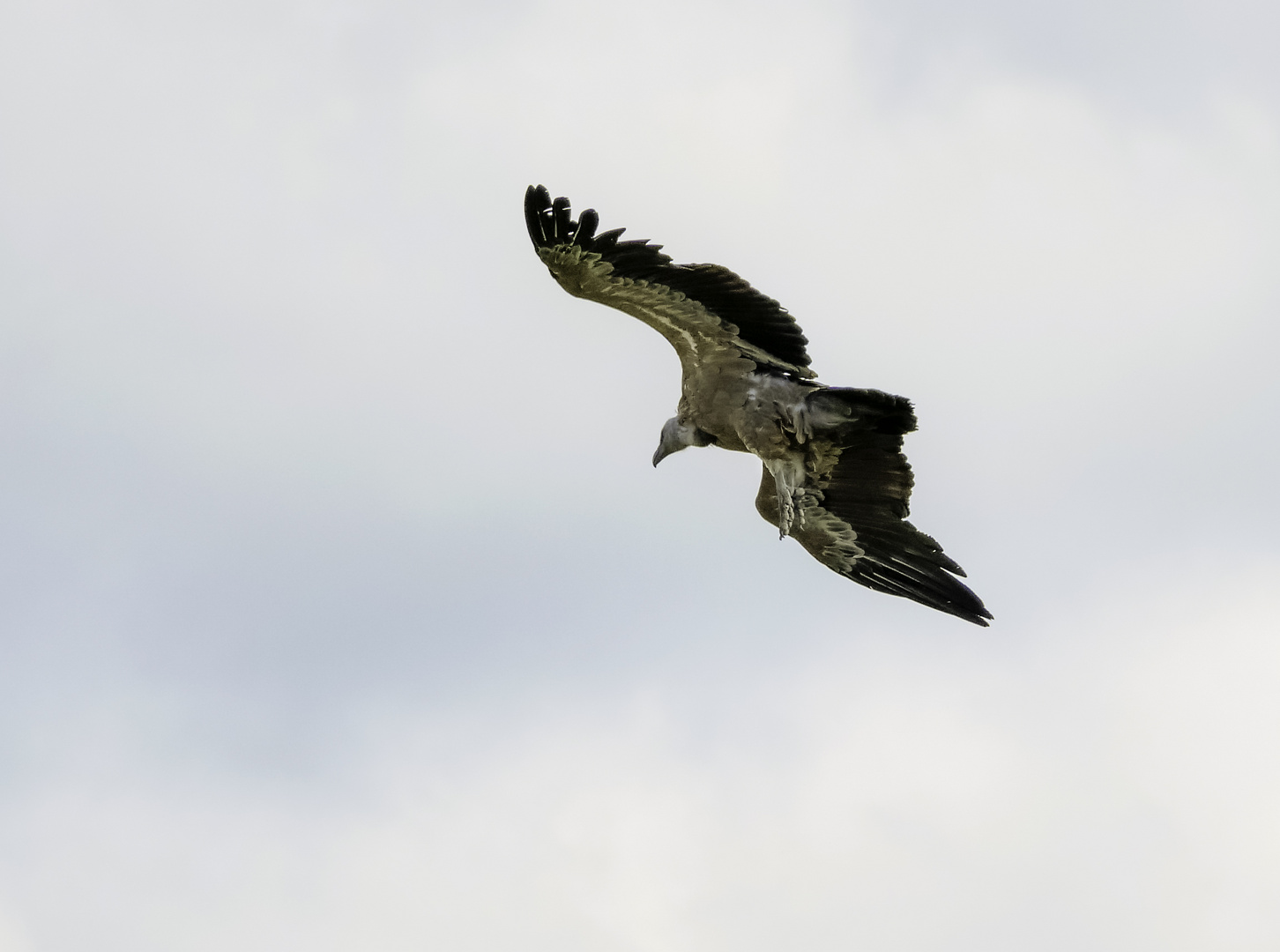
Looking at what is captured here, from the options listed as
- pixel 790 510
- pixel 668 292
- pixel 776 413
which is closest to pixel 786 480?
pixel 790 510

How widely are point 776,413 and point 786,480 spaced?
92cm

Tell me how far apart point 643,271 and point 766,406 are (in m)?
1.68

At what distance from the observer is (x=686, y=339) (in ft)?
52.2

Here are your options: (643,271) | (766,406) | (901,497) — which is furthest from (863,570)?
(643,271)

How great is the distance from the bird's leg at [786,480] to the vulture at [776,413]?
0.02 metres

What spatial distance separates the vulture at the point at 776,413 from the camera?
15.1 m

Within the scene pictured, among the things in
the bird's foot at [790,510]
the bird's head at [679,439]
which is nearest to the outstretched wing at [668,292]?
the bird's head at [679,439]

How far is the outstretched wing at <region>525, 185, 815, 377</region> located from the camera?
14.9 meters

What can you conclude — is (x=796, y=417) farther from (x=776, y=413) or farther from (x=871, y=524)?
(x=871, y=524)

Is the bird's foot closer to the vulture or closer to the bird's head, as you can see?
the vulture

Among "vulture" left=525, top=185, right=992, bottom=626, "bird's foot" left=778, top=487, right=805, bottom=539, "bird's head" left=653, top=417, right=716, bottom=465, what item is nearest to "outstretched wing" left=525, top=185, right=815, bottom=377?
"vulture" left=525, top=185, right=992, bottom=626

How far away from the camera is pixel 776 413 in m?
15.7

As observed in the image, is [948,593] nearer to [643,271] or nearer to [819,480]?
[819,480]

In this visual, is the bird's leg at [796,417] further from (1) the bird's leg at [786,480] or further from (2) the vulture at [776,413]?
(1) the bird's leg at [786,480]
